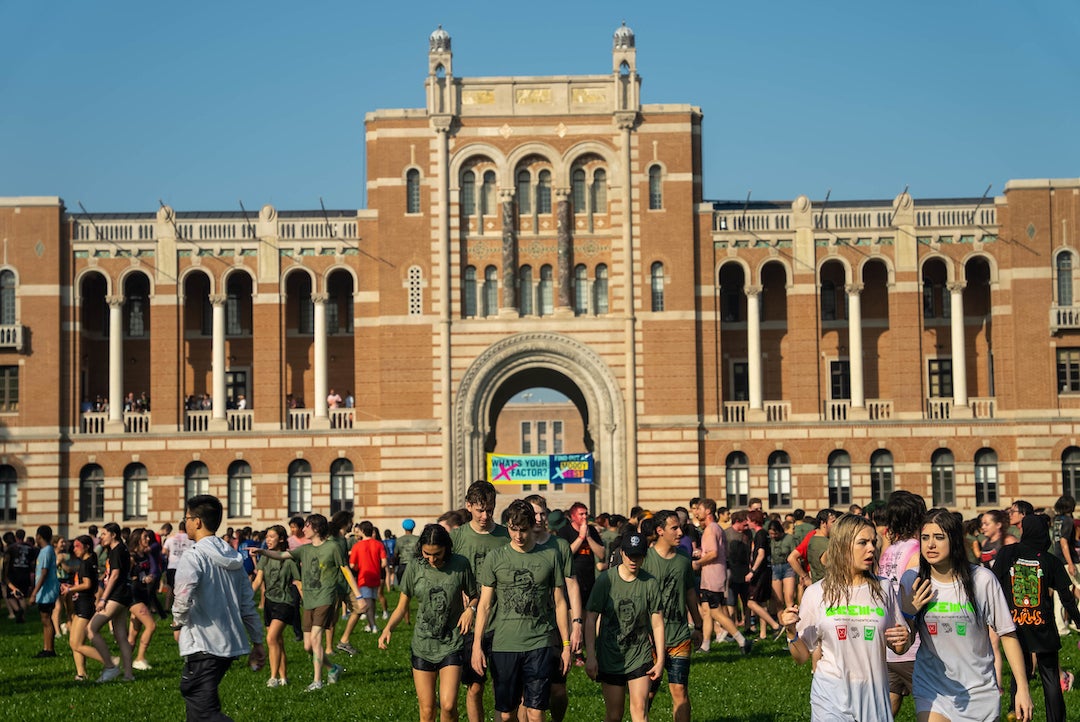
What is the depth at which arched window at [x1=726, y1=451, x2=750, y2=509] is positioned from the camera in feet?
162

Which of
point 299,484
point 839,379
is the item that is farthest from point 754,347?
point 299,484

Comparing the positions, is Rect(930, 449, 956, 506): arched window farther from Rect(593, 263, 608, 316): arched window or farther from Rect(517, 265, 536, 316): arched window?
Rect(517, 265, 536, 316): arched window

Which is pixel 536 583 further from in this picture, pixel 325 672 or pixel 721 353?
pixel 721 353

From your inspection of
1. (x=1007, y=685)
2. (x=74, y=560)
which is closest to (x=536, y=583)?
(x=1007, y=685)

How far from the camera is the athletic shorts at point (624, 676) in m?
13.1

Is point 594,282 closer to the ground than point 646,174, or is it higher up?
closer to the ground

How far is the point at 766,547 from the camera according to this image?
24891mm

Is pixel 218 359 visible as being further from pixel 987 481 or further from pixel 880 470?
pixel 987 481

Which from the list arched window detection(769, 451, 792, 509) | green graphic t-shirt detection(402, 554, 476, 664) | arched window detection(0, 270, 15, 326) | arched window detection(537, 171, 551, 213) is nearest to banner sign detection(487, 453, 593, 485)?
arched window detection(769, 451, 792, 509)

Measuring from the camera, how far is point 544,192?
5041 cm

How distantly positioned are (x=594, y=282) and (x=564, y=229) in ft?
6.68

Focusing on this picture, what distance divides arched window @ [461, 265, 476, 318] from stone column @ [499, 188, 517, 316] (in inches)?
37.2

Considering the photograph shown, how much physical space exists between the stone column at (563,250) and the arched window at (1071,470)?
16926mm

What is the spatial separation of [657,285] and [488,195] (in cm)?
645
